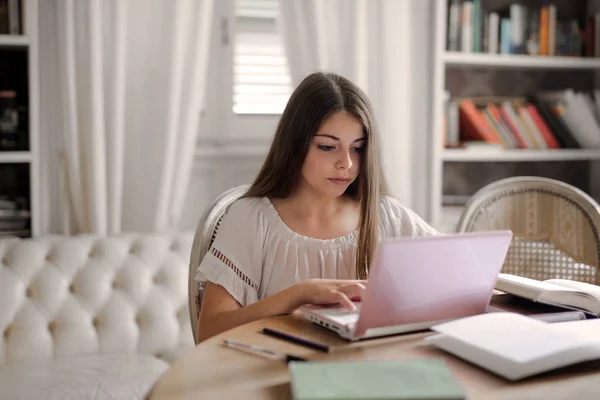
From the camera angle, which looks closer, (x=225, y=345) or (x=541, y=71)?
(x=225, y=345)

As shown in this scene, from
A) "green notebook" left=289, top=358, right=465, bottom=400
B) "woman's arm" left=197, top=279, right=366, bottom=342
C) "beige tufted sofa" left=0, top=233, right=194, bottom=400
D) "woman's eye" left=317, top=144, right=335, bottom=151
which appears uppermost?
"woman's eye" left=317, top=144, right=335, bottom=151

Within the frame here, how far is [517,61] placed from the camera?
112 inches

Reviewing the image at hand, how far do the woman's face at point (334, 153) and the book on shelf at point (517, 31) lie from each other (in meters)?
1.54

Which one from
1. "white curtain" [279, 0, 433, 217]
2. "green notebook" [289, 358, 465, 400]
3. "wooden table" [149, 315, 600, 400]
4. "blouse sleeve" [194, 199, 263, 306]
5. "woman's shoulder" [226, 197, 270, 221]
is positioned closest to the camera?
"green notebook" [289, 358, 465, 400]

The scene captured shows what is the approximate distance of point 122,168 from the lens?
2453 millimetres

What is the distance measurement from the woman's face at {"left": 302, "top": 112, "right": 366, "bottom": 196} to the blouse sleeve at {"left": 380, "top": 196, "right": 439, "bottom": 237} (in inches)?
7.9

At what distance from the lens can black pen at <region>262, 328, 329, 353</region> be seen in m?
0.97

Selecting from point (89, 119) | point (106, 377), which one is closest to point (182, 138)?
point (89, 119)

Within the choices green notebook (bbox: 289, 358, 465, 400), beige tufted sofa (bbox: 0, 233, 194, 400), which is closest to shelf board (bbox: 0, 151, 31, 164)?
beige tufted sofa (bbox: 0, 233, 194, 400)

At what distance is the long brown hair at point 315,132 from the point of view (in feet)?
4.83

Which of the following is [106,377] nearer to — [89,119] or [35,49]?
[89,119]

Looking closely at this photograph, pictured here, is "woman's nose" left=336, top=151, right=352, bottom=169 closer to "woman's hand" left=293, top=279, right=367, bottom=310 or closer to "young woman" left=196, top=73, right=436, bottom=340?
"young woman" left=196, top=73, right=436, bottom=340

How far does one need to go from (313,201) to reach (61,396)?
0.84 m

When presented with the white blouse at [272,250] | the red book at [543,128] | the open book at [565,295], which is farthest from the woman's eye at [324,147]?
the red book at [543,128]
